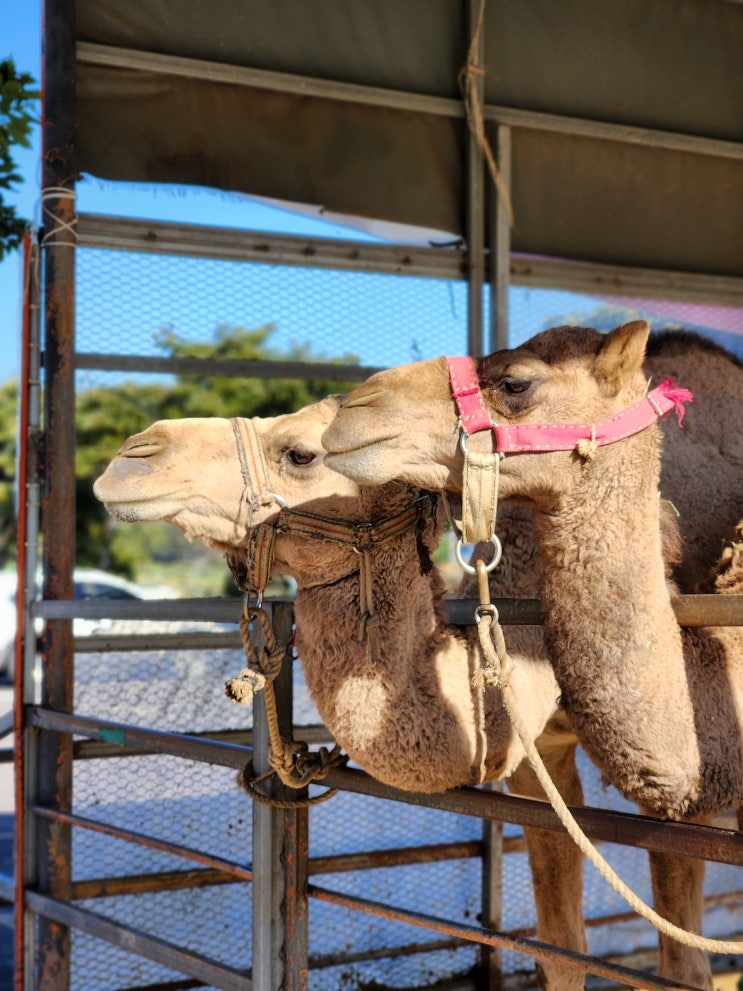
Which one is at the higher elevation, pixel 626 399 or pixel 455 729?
pixel 626 399

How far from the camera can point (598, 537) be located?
2.37 meters

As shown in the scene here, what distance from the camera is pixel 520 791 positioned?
3758 mm

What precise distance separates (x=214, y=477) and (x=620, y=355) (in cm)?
117

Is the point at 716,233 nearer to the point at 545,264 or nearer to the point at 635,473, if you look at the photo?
the point at 545,264

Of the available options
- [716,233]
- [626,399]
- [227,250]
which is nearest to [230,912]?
[227,250]

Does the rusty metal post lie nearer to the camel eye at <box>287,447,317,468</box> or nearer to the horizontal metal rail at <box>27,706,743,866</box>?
the horizontal metal rail at <box>27,706,743,866</box>

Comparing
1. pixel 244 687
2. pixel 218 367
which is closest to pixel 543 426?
pixel 244 687

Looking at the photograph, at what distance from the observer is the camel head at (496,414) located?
236cm

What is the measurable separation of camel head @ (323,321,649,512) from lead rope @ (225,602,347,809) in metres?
0.61

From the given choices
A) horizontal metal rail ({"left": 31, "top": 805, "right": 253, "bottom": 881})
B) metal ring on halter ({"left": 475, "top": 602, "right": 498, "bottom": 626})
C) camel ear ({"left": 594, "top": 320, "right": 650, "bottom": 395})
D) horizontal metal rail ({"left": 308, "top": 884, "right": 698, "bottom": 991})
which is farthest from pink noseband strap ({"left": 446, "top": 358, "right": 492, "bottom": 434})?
horizontal metal rail ({"left": 31, "top": 805, "right": 253, "bottom": 881})

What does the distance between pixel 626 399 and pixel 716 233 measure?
12.4ft

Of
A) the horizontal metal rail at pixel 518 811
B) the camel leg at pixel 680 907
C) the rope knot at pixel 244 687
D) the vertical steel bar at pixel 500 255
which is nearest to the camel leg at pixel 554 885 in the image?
the camel leg at pixel 680 907

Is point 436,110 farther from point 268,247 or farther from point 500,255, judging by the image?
point 268,247

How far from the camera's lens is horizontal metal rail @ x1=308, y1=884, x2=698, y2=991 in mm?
2160
